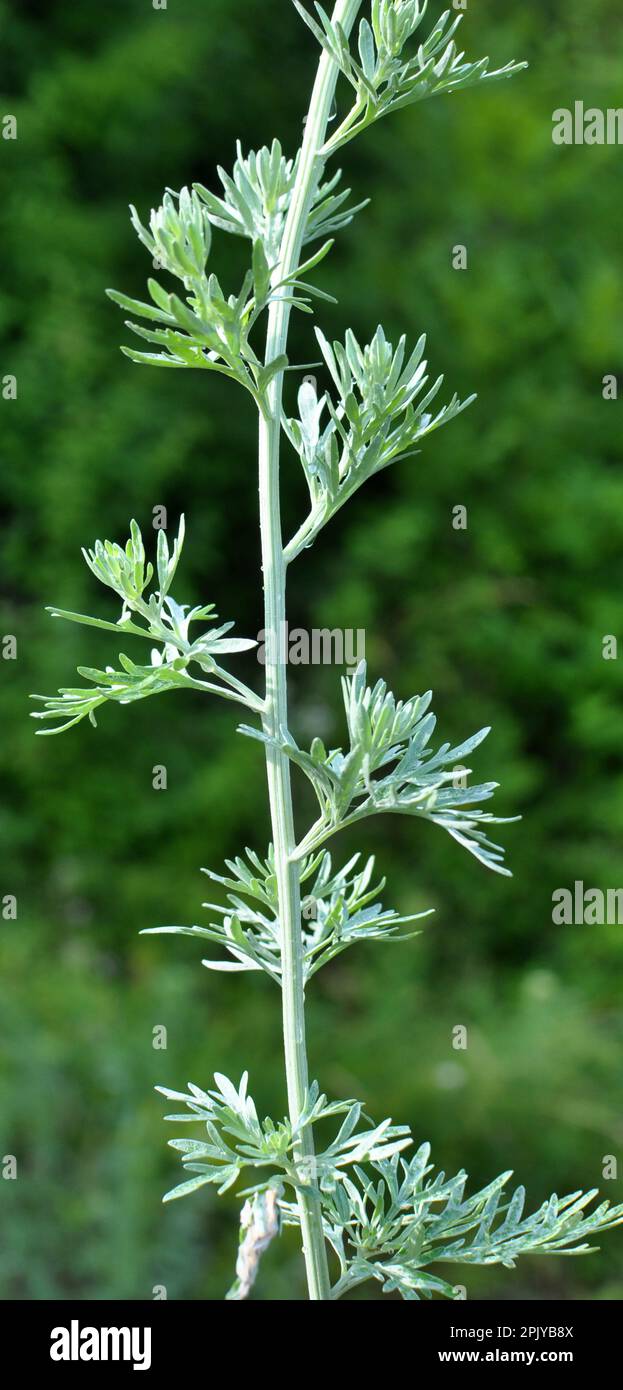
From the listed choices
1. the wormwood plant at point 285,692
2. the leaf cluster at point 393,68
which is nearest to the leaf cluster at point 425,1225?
the wormwood plant at point 285,692

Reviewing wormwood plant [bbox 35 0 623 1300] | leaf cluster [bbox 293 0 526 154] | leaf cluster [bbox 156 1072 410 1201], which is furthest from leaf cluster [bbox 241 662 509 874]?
leaf cluster [bbox 293 0 526 154]

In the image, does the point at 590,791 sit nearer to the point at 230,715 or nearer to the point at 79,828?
the point at 230,715

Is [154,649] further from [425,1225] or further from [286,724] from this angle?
[425,1225]

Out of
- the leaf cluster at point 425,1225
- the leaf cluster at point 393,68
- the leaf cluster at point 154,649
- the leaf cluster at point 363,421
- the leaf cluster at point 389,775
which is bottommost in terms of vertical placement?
the leaf cluster at point 425,1225

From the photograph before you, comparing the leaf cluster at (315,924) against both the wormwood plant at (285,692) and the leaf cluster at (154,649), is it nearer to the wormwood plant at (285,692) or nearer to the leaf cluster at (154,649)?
the wormwood plant at (285,692)

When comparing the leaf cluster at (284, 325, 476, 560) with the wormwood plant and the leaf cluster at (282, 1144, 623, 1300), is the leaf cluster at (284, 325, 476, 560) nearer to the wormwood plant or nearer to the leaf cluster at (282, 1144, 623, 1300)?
the wormwood plant
